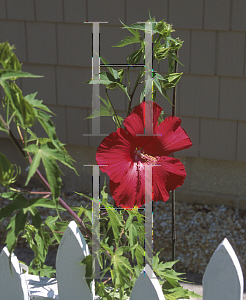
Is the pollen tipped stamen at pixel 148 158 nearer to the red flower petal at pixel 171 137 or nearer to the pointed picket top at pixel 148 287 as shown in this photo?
the red flower petal at pixel 171 137

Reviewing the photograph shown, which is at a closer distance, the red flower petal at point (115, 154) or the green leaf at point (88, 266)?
the red flower petal at point (115, 154)

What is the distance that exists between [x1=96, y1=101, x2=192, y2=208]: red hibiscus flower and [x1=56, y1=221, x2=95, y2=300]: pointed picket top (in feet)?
0.93

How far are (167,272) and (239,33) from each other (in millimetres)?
2056

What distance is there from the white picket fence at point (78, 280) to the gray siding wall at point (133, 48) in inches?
79.6

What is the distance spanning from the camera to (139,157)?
39.0 inches

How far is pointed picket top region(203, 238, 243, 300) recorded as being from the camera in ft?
3.70

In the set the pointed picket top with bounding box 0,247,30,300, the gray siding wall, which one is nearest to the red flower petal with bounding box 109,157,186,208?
the pointed picket top with bounding box 0,247,30,300

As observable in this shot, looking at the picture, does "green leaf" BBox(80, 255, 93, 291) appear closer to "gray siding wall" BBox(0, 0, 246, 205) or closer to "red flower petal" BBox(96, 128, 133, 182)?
"red flower petal" BBox(96, 128, 133, 182)

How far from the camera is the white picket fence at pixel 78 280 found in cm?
114

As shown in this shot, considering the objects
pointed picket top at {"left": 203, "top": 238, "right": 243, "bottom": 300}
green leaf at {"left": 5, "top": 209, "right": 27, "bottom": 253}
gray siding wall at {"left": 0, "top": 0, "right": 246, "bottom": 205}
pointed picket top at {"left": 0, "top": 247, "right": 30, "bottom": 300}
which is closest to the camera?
green leaf at {"left": 5, "top": 209, "right": 27, "bottom": 253}

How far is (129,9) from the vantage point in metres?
2.99

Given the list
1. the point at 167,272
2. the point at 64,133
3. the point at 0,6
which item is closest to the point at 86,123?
the point at 64,133

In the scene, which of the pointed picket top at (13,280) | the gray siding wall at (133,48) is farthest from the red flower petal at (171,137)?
the gray siding wall at (133,48)

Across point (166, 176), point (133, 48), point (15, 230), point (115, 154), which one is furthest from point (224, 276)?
point (133, 48)
